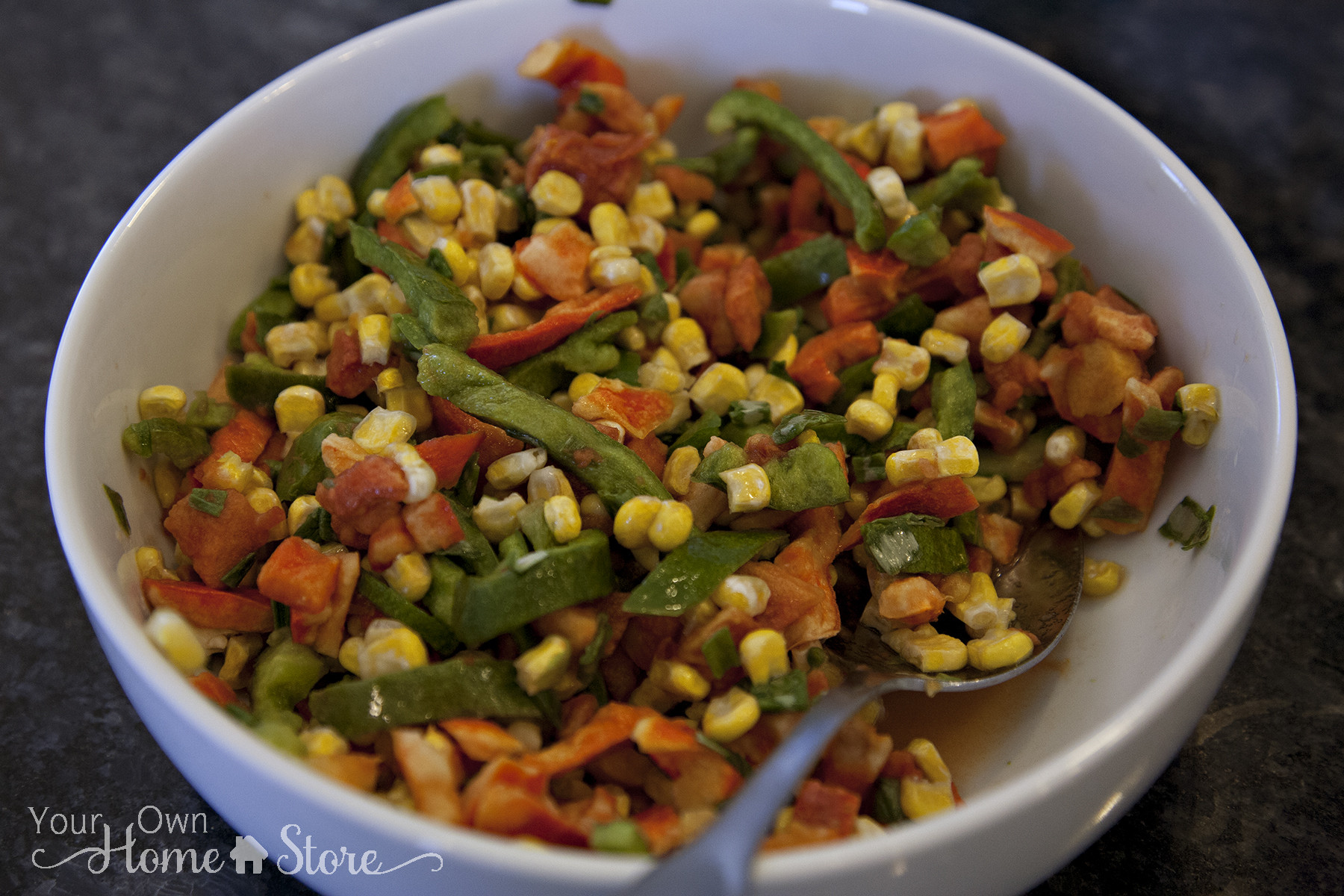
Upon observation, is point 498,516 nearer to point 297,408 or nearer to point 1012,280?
point 297,408

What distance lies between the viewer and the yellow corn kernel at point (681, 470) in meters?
1.98

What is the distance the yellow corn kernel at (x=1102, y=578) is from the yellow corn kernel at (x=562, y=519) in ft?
3.33

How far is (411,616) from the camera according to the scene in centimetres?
172

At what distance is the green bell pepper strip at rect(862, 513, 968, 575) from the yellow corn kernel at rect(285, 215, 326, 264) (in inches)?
53.6

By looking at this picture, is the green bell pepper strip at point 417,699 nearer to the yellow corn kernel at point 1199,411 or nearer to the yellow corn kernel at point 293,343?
the yellow corn kernel at point 293,343

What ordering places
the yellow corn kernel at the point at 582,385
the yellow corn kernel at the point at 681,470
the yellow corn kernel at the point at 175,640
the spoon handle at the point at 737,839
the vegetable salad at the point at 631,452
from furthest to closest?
the yellow corn kernel at the point at 582,385
the yellow corn kernel at the point at 681,470
the vegetable salad at the point at 631,452
the yellow corn kernel at the point at 175,640
the spoon handle at the point at 737,839

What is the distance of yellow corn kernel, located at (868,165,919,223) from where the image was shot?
229cm

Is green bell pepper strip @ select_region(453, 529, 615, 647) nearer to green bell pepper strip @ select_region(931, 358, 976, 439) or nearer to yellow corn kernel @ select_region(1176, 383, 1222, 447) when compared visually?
green bell pepper strip @ select_region(931, 358, 976, 439)

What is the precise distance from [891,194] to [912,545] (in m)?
0.86

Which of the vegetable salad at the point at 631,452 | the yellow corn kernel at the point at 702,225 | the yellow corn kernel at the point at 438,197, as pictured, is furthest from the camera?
the yellow corn kernel at the point at 702,225

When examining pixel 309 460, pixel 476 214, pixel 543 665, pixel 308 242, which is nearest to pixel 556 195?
pixel 476 214

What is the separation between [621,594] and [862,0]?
5.09 ft

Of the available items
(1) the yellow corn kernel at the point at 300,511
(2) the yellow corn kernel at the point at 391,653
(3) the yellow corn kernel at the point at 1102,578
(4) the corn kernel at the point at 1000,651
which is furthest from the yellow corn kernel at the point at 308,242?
(3) the yellow corn kernel at the point at 1102,578

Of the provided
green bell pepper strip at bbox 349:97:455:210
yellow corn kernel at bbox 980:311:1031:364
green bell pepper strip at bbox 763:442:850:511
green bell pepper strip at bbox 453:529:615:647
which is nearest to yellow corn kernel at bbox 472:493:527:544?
green bell pepper strip at bbox 453:529:615:647
